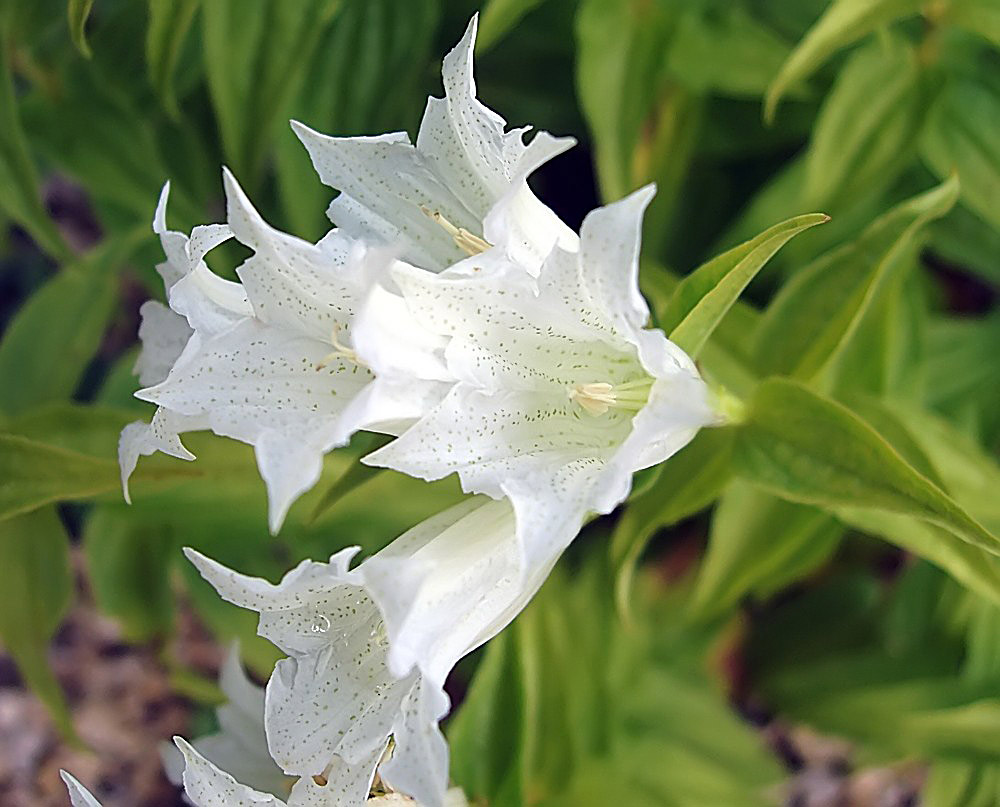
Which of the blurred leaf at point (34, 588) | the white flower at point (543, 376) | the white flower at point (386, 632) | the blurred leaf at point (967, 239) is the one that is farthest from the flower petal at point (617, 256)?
the blurred leaf at point (967, 239)

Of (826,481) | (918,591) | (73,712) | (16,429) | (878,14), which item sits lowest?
(73,712)

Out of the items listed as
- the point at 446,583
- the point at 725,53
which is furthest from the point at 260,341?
the point at 725,53

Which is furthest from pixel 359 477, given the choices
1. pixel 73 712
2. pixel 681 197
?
pixel 73 712

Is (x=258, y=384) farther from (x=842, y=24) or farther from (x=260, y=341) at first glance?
(x=842, y=24)

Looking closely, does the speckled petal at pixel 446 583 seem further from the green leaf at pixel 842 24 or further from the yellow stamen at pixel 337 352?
the green leaf at pixel 842 24

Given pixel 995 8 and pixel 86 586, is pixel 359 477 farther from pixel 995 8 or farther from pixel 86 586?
pixel 86 586

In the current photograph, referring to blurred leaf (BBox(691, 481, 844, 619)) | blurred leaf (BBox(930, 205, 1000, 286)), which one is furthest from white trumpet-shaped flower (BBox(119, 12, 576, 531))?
blurred leaf (BBox(930, 205, 1000, 286))
